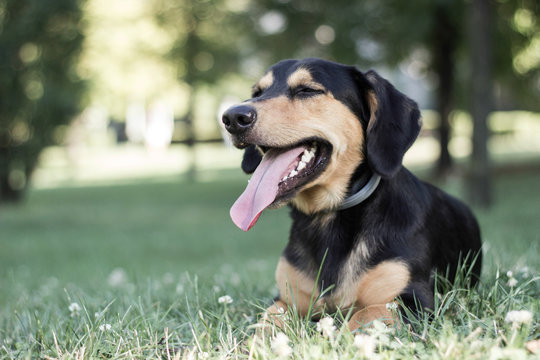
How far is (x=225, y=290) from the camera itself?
13.5 ft

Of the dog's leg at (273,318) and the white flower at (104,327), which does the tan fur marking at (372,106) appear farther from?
the white flower at (104,327)

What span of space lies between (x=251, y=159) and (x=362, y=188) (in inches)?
39.0

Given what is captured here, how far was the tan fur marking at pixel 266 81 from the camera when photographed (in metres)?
3.98

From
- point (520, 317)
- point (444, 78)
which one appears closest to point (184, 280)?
point (520, 317)

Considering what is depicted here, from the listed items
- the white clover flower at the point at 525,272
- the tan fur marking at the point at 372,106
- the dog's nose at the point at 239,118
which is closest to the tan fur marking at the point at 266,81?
the dog's nose at the point at 239,118

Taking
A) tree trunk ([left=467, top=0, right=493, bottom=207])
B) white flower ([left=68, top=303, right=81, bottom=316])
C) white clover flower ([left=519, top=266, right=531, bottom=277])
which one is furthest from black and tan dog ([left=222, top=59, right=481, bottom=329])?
tree trunk ([left=467, top=0, right=493, bottom=207])

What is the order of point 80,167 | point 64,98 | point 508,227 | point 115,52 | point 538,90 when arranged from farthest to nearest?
1. point 80,167
2. point 115,52
3. point 538,90
4. point 64,98
5. point 508,227

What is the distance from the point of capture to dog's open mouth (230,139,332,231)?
3455 mm

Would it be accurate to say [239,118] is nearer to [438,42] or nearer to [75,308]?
[75,308]

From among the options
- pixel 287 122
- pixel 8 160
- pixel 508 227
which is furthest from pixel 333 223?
pixel 8 160

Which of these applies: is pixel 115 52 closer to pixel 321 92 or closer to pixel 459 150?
pixel 459 150

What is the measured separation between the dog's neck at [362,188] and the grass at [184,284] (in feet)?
2.51

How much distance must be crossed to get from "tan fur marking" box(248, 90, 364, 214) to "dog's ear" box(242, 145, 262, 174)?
61cm

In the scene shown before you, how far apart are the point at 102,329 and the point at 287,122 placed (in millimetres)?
1587
